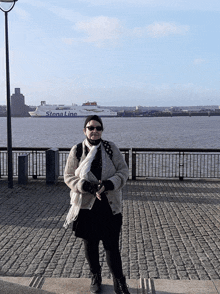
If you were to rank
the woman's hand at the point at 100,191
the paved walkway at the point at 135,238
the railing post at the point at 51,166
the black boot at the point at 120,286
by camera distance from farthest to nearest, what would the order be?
the railing post at the point at 51,166
the paved walkway at the point at 135,238
the black boot at the point at 120,286
the woman's hand at the point at 100,191

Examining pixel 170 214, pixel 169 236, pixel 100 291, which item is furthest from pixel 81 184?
pixel 170 214

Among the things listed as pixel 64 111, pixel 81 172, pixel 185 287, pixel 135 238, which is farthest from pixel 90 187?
pixel 64 111

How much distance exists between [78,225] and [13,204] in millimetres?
5225

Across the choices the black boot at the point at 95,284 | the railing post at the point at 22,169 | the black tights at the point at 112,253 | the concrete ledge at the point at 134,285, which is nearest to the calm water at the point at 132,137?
the railing post at the point at 22,169

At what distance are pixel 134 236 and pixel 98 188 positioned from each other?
2754 mm

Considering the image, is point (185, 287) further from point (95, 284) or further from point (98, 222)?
point (98, 222)

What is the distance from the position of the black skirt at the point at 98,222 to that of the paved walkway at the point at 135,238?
866 mm

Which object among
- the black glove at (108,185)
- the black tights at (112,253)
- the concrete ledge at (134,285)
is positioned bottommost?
the concrete ledge at (134,285)

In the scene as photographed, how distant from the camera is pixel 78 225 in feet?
13.0

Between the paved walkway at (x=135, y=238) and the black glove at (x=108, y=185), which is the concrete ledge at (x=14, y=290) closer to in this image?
the paved walkway at (x=135, y=238)

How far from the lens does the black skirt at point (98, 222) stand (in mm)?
3900

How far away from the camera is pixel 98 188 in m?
3.81

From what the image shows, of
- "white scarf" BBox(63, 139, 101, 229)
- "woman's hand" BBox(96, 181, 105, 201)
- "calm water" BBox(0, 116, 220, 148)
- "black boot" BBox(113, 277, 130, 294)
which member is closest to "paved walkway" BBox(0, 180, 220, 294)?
"black boot" BBox(113, 277, 130, 294)

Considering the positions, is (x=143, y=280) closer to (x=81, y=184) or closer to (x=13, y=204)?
(x=81, y=184)
